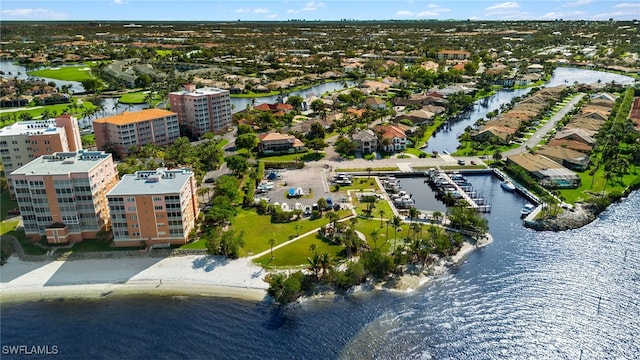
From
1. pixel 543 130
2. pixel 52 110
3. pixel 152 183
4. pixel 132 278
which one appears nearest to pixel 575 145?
pixel 543 130

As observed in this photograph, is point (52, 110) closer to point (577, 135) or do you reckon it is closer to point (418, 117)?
point (418, 117)

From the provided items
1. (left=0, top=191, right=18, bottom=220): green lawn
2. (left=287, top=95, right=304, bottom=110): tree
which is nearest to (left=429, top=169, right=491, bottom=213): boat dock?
(left=287, top=95, right=304, bottom=110): tree

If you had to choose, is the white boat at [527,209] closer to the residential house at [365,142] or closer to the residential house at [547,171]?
the residential house at [547,171]

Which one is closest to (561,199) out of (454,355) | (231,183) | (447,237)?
(447,237)

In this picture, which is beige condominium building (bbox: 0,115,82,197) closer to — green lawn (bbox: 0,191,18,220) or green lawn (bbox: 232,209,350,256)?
green lawn (bbox: 0,191,18,220)

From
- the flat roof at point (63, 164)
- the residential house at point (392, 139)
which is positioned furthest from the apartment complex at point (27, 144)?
the residential house at point (392, 139)
